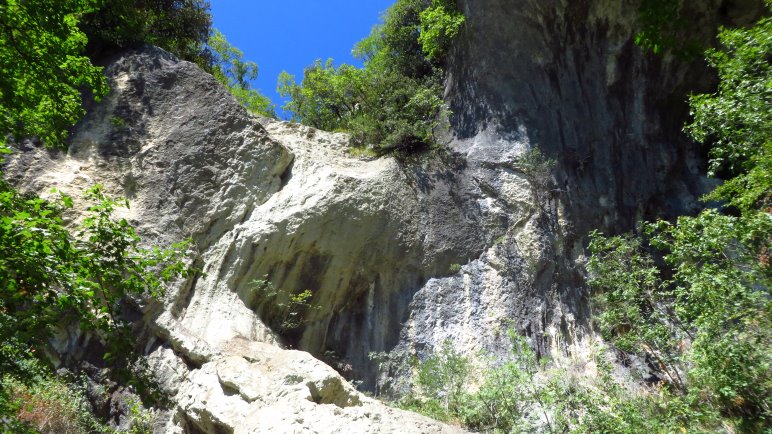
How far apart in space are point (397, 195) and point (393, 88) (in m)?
3.50

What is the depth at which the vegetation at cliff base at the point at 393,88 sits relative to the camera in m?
12.8

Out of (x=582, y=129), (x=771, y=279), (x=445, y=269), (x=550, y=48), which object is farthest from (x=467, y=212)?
(x=771, y=279)

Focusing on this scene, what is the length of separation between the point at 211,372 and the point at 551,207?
23.5 feet

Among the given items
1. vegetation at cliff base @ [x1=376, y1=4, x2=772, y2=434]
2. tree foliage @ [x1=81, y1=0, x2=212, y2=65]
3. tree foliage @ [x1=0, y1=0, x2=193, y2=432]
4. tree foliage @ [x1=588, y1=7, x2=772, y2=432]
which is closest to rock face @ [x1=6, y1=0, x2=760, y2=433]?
tree foliage @ [x1=81, y1=0, x2=212, y2=65]

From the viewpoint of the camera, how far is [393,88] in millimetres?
13766

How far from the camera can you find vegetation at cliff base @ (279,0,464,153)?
12.8 m

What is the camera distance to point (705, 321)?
22.3 feet

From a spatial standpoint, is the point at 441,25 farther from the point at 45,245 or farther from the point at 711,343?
the point at 45,245

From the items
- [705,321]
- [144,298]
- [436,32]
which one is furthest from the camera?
[436,32]

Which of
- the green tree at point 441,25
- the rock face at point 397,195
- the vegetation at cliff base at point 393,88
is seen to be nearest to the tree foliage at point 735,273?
the rock face at point 397,195

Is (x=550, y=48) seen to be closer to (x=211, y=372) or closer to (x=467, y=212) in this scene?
(x=467, y=212)

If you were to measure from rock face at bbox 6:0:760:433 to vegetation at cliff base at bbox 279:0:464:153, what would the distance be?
62 cm

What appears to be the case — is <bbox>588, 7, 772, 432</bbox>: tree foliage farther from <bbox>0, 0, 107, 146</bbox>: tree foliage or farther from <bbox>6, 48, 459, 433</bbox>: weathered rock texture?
<bbox>0, 0, 107, 146</bbox>: tree foliage

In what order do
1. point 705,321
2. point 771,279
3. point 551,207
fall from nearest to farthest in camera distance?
point 771,279 < point 705,321 < point 551,207
